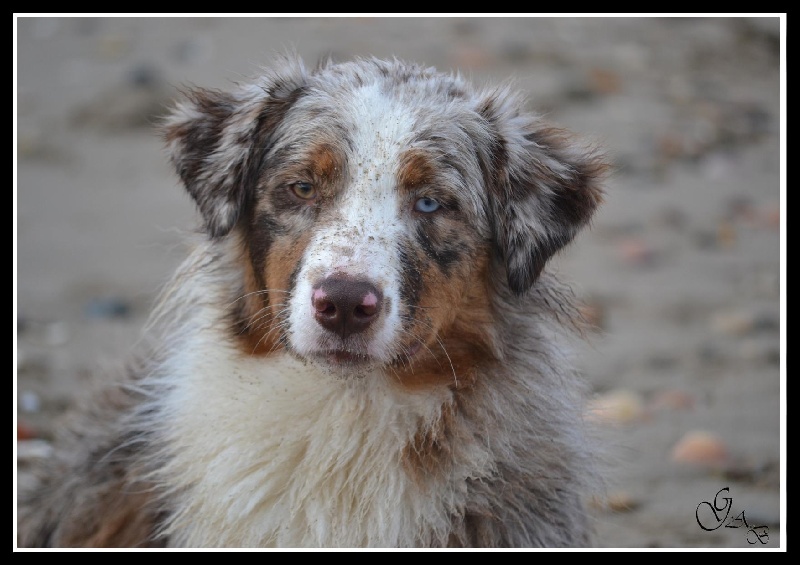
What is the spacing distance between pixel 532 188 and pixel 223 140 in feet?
4.02

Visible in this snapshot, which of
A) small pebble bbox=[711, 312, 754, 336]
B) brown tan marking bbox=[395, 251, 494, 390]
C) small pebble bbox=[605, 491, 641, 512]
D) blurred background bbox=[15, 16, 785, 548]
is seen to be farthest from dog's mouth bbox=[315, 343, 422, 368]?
small pebble bbox=[711, 312, 754, 336]

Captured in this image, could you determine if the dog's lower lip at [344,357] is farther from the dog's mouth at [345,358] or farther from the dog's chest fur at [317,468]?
the dog's chest fur at [317,468]

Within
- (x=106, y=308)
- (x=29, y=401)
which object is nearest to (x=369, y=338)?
(x=29, y=401)

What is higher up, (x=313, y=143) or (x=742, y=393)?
(x=313, y=143)

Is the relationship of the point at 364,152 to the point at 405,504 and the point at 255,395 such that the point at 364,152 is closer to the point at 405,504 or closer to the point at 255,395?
the point at 255,395

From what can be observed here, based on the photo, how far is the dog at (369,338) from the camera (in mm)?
3803

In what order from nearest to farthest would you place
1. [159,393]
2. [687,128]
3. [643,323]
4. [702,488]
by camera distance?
Result: [159,393]
[702,488]
[643,323]
[687,128]

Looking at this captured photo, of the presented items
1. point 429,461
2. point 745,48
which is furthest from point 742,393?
A: point 745,48

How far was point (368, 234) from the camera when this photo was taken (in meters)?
3.66

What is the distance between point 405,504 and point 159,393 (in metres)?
1.15

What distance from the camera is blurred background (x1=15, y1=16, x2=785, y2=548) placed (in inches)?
220

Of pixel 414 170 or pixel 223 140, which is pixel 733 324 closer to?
pixel 414 170

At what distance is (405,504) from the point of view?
3.88m

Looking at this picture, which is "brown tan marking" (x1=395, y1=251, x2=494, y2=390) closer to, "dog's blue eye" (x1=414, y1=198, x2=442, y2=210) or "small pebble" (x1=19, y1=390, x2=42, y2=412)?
"dog's blue eye" (x1=414, y1=198, x2=442, y2=210)
